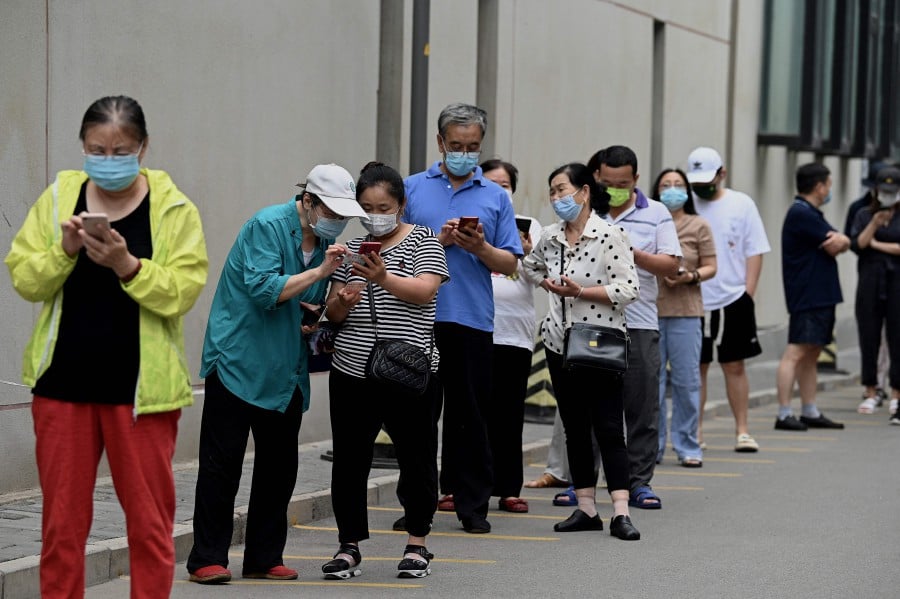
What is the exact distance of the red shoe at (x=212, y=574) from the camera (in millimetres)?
7199

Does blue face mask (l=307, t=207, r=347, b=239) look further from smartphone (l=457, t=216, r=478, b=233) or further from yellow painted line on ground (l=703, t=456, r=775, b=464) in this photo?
yellow painted line on ground (l=703, t=456, r=775, b=464)

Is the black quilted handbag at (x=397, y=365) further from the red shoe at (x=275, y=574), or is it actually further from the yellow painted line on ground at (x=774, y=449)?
the yellow painted line on ground at (x=774, y=449)

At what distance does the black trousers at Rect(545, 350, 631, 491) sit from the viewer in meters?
8.68

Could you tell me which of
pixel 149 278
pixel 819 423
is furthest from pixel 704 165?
pixel 149 278

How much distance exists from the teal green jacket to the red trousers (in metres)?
0.12

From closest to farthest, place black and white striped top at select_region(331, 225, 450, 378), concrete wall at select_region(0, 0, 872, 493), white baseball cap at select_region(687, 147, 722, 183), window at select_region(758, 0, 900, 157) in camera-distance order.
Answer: black and white striped top at select_region(331, 225, 450, 378) < concrete wall at select_region(0, 0, 872, 493) < white baseball cap at select_region(687, 147, 722, 183) < window at select_region(758, 0, 900, 157)

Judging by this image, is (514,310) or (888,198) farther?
(888,198)

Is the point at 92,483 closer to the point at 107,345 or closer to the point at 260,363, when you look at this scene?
the point at 107,345

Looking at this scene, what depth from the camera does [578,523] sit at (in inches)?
349

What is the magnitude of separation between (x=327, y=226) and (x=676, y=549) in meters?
2.65

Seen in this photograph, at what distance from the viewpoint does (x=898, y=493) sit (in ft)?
34.7

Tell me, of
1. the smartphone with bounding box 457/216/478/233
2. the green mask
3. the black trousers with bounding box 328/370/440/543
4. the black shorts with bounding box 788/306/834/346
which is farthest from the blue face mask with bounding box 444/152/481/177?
the black shorts with bounding box 788/306/834/346

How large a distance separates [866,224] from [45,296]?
11473 mm

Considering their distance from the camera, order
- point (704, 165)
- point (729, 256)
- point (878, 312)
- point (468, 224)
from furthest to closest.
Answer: point (878, 312) → point (729, 256) → point (704, 165) → point (468, 224)
